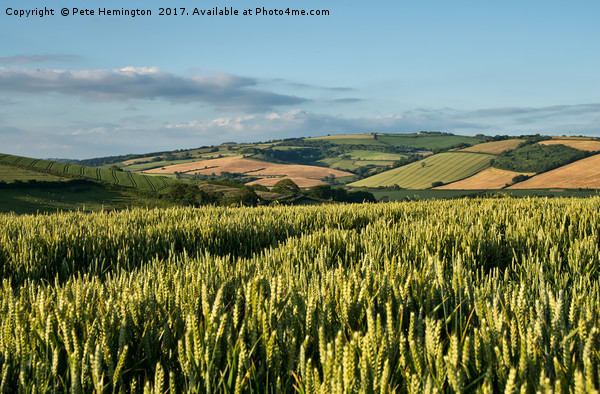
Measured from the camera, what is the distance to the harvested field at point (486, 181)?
74062 millimetres

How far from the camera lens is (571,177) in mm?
68250

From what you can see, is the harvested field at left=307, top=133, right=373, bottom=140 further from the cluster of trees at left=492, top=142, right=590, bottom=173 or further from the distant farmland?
A: the cluster of trees at left=492, top=142, right=590, bottom=173

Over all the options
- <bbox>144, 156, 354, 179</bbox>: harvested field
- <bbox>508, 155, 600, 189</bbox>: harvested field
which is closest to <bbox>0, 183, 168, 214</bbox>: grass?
<bbox>144, 156, 354, 179</bbox>: harvested field

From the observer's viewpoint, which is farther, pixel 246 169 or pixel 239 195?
pixel 246 169

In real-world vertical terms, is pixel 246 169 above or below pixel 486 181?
above

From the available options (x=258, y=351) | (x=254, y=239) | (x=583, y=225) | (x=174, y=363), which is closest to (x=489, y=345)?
(x=258, y=351)

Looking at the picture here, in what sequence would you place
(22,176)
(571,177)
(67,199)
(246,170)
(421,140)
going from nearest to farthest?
1. (67,199)
2. (22,176)
3. (571,177)
4. (246,170)
5. (421,140)

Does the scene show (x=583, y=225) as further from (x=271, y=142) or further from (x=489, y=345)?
(x=271, y=142)

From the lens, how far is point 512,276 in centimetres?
347

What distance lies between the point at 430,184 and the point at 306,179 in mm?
26391

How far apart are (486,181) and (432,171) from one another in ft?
44.7

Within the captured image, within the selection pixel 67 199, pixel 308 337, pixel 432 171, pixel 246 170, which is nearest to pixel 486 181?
pixel 432 171

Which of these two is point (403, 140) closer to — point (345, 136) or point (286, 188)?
point (345, 136)

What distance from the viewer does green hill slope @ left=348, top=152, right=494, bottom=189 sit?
8450 centimetres
